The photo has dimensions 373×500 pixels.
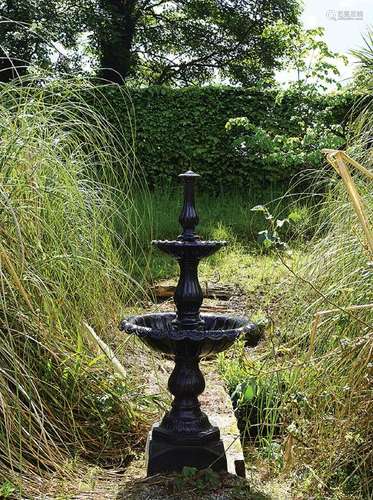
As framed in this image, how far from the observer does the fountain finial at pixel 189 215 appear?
2.33 m

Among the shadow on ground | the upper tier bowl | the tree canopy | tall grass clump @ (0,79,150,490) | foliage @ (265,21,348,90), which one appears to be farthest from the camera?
the tree canopy

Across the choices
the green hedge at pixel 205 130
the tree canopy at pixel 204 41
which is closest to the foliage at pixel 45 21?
the tree canopy at pixel 204 41

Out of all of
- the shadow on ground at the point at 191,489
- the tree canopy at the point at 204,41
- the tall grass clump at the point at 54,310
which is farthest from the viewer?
the tree canopy at the point at 204,41

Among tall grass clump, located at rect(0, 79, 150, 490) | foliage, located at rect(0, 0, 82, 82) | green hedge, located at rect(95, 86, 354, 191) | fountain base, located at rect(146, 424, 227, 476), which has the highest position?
foliage, located at rect(0, 0, 82, 82)

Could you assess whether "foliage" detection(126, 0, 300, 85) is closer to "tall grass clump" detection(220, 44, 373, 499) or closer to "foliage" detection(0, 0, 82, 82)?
"foliage" detection(0, 0, 82, 82)

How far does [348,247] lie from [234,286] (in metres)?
2.51

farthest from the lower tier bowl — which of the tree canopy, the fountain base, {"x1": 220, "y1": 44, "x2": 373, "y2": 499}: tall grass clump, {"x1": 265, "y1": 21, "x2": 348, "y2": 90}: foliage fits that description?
the tree canopy

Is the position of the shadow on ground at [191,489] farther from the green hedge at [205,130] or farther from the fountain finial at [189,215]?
the green hedge at [205,130]

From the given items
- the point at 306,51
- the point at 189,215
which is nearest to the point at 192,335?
the point at 189,215

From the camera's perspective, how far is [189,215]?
2352 millimetres

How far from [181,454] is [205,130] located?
7.04 metres

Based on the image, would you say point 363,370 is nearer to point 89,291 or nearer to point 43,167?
point 89,291

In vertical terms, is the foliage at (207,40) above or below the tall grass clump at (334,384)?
above

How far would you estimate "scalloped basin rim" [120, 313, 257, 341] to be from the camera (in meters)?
2.18
